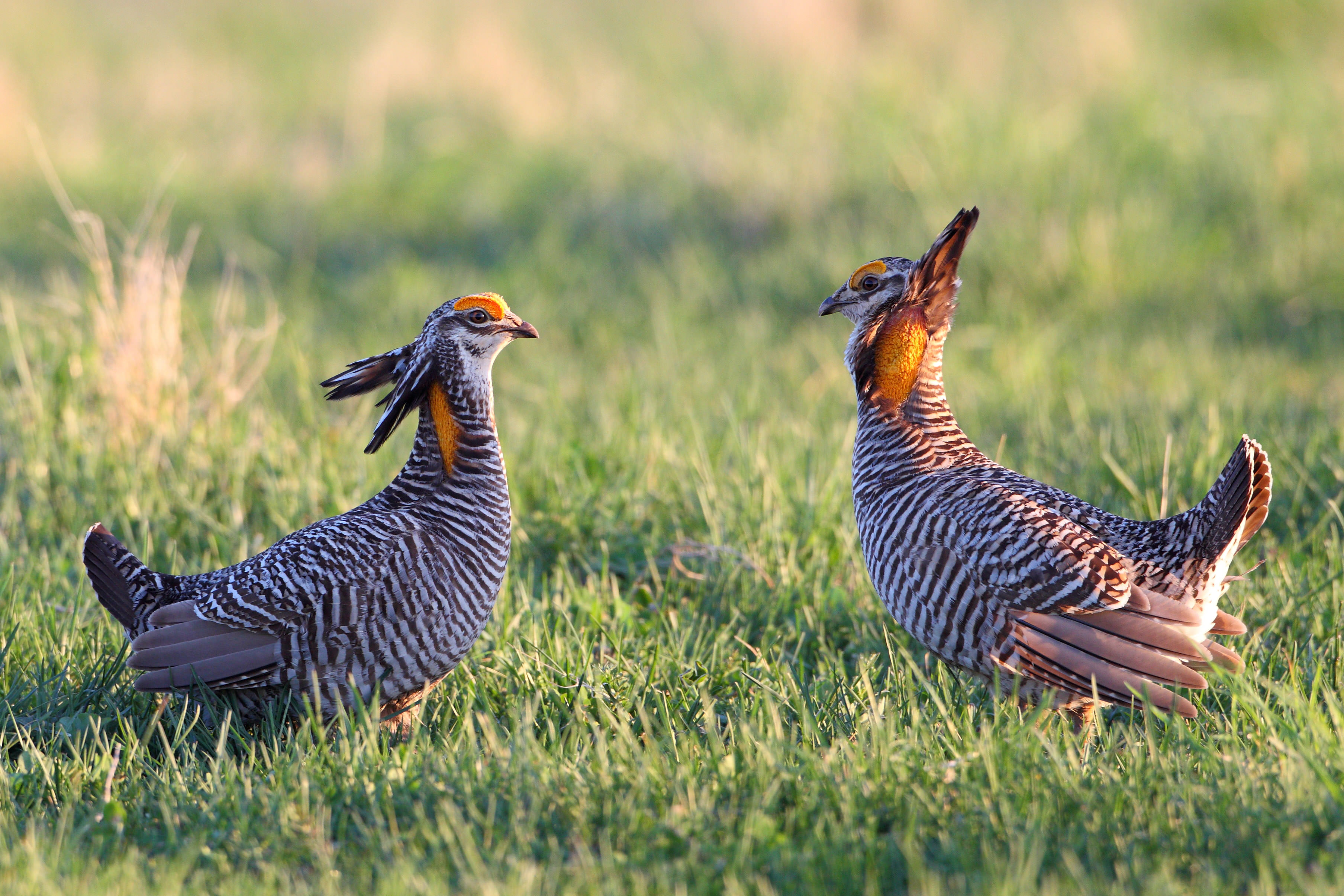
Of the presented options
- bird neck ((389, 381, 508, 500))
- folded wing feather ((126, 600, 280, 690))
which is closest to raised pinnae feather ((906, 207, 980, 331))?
bird neck ((389, 381, 508, 500))

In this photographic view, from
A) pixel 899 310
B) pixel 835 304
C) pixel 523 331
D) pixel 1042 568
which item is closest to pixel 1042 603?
pixel 1042 568

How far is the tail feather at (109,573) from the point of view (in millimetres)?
3506

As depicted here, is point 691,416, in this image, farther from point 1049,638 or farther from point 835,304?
point 1049,638

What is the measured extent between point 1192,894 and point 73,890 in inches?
84.8

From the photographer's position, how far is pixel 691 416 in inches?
208

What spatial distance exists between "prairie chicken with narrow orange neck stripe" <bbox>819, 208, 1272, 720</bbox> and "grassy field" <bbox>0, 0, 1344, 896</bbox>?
16cm

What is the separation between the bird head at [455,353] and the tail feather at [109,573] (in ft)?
2.40

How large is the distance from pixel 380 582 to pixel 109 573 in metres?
0.81

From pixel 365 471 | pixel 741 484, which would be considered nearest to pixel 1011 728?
pixel 741 484

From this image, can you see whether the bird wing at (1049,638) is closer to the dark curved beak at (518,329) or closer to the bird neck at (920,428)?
the bird neck at (920,428)

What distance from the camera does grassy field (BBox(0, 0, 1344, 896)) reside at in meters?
2.71

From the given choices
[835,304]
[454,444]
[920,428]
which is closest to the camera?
[454,444]

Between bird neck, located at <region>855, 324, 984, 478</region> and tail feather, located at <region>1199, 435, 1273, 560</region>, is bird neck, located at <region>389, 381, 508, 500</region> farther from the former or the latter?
tail feather, located at <region>1199, 435, 1273, 560</region>

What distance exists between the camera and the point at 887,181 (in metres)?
8.65
